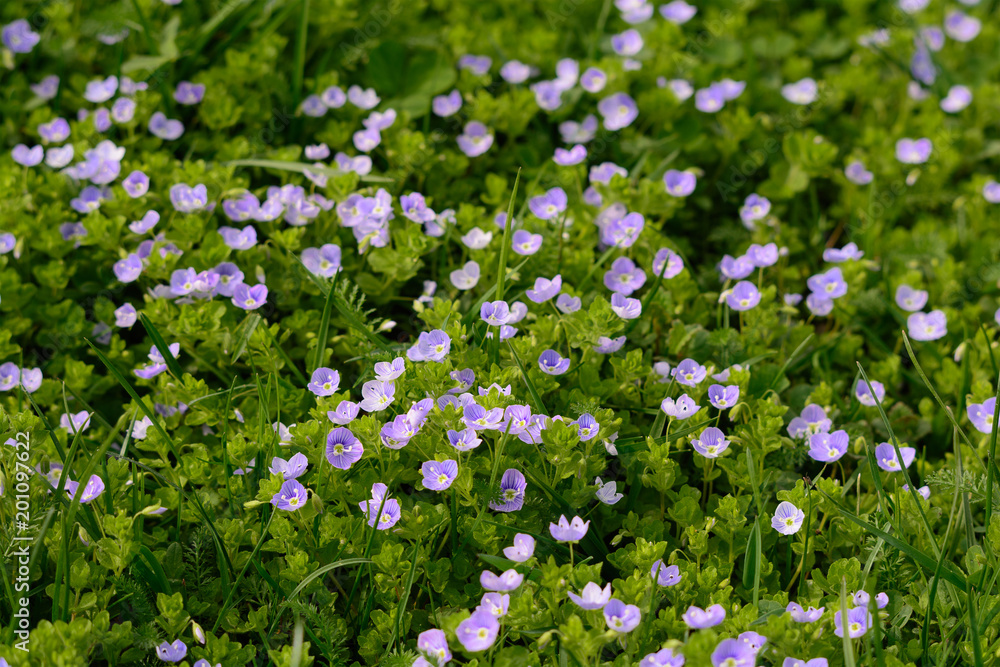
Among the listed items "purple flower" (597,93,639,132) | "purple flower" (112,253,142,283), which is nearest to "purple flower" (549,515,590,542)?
"purple flower" (112,253,142,283)

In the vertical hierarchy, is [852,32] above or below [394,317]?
above

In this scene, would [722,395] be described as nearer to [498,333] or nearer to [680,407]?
[680,407]

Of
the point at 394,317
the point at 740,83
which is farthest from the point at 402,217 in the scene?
the point at 740,83

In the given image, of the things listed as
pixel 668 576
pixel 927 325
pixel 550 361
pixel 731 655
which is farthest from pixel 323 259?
pixel 927 325

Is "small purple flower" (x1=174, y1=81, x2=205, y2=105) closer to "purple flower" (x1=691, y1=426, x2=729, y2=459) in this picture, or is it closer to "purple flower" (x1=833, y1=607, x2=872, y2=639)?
"purple flower" (x1=691, y1=426, x2=729, y2=459)

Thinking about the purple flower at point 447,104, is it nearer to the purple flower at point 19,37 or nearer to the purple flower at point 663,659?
the purple flower at point 19,37

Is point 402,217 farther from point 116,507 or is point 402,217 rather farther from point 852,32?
point 852,32

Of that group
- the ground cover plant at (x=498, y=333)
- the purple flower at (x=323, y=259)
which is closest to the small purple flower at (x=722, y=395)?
the ground cover plant at (x=498, y=333)
